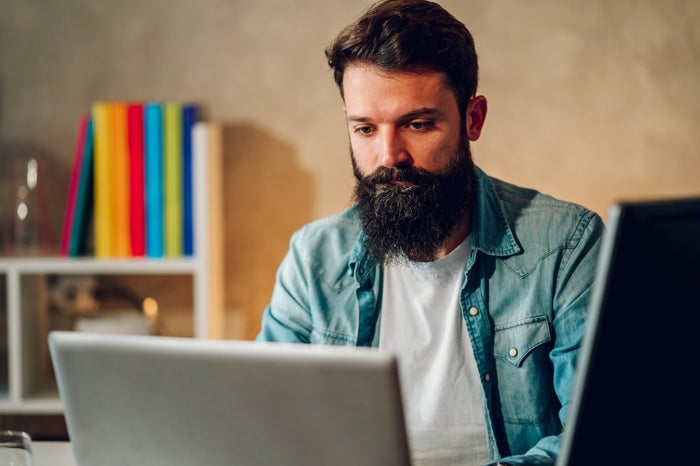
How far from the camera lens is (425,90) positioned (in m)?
1.45

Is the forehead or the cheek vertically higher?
the forehead

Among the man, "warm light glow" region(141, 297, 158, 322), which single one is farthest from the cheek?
"warm light glow" region(141, 297, 158, 322)

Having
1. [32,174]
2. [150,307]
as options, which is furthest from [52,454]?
[32,174]

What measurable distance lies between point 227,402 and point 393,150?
2.56 ft

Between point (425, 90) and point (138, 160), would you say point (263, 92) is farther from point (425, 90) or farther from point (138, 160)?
point (425, 90)

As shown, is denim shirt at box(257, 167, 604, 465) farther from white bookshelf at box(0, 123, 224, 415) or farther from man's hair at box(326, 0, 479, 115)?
white bookshelf at box(0, 123, 224, 415)

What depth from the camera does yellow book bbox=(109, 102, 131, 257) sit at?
2.15 meters

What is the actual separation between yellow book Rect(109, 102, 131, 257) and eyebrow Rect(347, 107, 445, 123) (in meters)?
0.92

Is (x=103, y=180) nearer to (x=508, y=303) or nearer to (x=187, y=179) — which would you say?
(x=187, y=179)

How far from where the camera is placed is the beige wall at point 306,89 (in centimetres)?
232

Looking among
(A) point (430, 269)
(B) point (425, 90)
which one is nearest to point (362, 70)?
(B) point (425, 90)

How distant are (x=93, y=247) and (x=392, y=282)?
1231 millimetres

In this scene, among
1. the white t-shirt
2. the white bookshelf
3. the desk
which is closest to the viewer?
the desk

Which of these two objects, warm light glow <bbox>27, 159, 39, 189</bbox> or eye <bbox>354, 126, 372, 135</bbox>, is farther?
warm light glow <bbox>27, 159, 39, 189</bbox>
